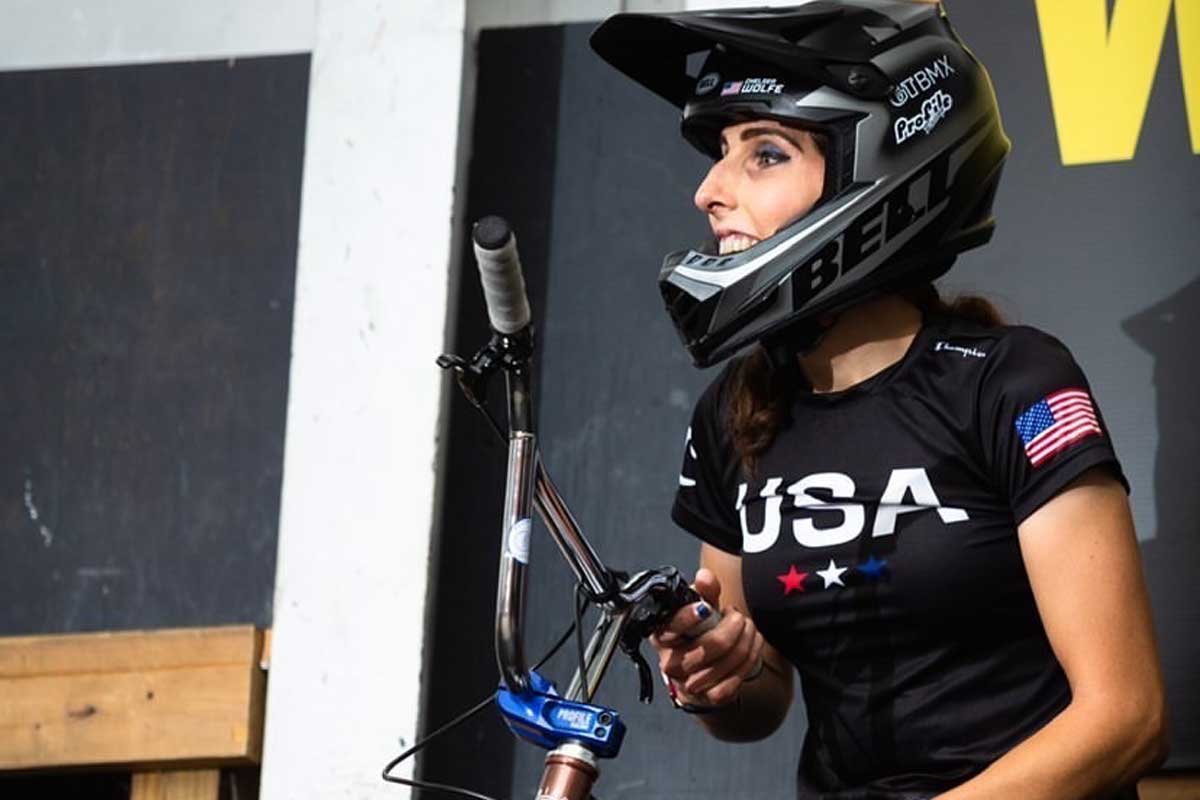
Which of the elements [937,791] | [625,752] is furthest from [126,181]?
[937,791]

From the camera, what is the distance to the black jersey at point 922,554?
205 centimetres

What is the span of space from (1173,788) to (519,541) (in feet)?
3.99

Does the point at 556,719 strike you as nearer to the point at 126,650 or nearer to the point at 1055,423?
the point at 1055,423

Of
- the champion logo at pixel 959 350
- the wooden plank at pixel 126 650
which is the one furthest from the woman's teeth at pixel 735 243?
the wooden plank at pixel 126 650

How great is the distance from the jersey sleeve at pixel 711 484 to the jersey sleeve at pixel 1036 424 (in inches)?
13.9

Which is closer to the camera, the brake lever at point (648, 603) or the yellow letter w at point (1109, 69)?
the brake lever at point (648, 603)

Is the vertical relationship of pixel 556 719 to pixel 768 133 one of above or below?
below

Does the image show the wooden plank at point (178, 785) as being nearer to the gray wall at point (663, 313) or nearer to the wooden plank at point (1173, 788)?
the gray wall at point (663, 313)

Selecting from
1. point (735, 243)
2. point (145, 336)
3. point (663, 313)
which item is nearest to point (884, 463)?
point (735, 243)

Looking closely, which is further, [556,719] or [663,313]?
[663,313]

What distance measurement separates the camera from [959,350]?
218 cm

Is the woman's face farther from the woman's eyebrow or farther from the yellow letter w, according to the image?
the yellow letter w

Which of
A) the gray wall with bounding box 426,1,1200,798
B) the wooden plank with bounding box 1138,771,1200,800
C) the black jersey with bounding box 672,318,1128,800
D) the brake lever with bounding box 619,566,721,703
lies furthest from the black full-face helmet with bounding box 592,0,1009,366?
the wooden plank with bounding box 1138,771,1200,800

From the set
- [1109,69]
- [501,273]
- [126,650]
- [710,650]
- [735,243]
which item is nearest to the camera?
[501,273]
